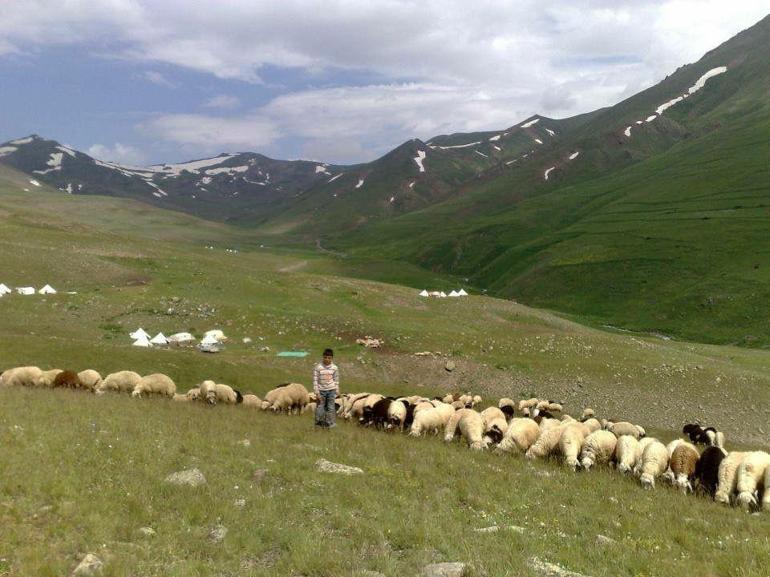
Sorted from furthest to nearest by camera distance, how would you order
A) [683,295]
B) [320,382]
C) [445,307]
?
[683,295], [445,307], [320,382]

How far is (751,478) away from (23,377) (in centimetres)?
2957

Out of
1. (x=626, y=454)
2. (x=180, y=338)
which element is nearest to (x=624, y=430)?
(x=626, y=454)

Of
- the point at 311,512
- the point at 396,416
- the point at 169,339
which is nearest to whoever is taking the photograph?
the point at 311,512

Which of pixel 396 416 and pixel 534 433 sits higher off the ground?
pixel 534 433

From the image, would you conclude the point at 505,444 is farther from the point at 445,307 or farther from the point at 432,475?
the point at 445,307

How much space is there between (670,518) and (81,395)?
21.7 m

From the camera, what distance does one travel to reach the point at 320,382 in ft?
66.1

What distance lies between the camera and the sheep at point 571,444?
17.2 meters

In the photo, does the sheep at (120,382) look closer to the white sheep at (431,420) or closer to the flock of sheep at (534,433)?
the flock of sheep at (534,433)

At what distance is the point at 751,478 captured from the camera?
14.4 meters

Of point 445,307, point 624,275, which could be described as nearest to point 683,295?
point 624,275

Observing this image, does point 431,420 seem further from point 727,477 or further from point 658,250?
point 658,250

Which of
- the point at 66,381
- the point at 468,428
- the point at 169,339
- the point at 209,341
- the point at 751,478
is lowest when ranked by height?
the point at 169,339

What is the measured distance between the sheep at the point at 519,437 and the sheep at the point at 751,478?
21.1ft
